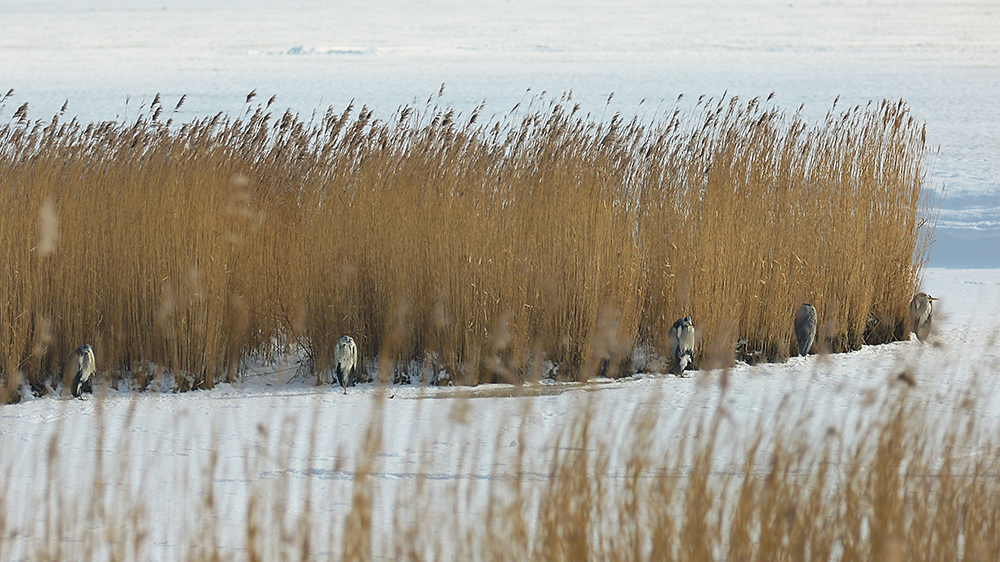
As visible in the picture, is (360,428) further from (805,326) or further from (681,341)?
(805,326)

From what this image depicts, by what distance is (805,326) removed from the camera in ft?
19.9

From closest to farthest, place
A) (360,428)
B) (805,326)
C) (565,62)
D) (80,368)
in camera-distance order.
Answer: (360,428), (80,368), (805,326), (565,62)

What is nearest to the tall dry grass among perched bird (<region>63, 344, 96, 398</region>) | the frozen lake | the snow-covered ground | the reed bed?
the snow-covered ground

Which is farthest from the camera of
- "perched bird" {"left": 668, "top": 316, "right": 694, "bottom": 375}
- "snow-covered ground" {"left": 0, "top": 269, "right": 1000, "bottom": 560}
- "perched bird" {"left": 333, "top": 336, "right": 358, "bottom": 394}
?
"perched bird" {"left": 668, "top": 316, "right": 694, "bottom": 375}

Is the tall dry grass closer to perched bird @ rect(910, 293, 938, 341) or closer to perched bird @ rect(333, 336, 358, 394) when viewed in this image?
perched bird @ rect(333, 336, 358, 394)

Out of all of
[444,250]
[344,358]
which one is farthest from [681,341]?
[344,358]

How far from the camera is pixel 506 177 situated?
6.15 m

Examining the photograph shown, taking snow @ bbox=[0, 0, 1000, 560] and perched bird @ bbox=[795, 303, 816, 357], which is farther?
perched bird @ bbox=[795, 303, 816, 357]

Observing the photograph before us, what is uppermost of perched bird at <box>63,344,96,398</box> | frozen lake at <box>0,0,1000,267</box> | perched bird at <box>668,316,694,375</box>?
frozen lake at <box>0,0,1000,267</box>

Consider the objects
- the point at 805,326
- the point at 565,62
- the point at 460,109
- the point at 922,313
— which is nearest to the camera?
the point at 805,326

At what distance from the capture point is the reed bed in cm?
562

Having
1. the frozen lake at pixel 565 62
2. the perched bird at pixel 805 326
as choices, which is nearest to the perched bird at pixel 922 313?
the perched bird at pixel 805 326

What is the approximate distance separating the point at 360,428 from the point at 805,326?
9.04 feet

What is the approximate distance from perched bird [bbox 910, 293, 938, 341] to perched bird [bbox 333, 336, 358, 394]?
11.2 feet
